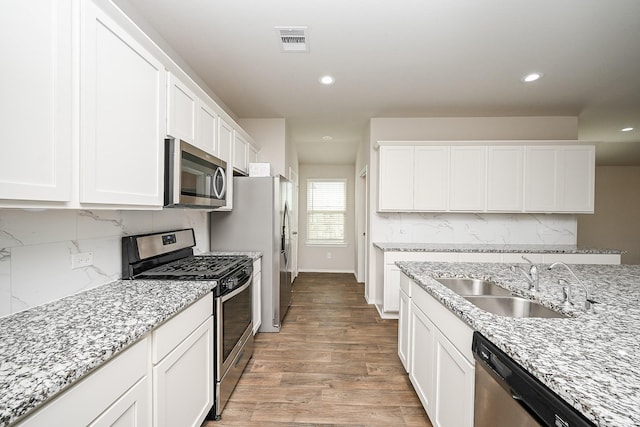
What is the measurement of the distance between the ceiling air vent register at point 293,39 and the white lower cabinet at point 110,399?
2.17m

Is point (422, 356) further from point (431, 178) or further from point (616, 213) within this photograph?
point (616, 213)

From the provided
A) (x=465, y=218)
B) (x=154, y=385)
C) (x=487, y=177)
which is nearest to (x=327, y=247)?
(x=465, y=218)

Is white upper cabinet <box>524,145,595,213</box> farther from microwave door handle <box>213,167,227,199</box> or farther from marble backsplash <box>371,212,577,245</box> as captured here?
microwave door handle <box>213,167,227,199</box>

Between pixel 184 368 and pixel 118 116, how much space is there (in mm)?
1249

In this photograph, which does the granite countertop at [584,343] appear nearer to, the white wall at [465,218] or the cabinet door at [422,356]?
the cabinet door at [422,356]

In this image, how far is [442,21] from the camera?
1.97 metres

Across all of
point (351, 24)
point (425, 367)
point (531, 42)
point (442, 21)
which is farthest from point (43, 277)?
point (531, 42)

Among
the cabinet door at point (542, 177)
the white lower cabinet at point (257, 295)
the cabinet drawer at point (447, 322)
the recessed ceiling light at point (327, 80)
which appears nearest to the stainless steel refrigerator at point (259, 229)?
the white lower cabinet at point (257, 295)

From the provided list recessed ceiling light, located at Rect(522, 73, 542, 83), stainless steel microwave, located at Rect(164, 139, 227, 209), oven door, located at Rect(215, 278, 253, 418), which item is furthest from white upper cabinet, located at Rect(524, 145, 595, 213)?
stainless steel microwave, located at Rect(164, 139, 227, 209)

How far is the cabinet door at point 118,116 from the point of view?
1094mm

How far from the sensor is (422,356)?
1707mm

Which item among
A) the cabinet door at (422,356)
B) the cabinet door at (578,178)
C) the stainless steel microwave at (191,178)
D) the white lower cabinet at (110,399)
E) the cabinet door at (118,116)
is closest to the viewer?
the white lower cabinet at (110,399)

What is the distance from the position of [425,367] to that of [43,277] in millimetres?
2025

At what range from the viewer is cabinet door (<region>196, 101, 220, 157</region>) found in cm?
211
